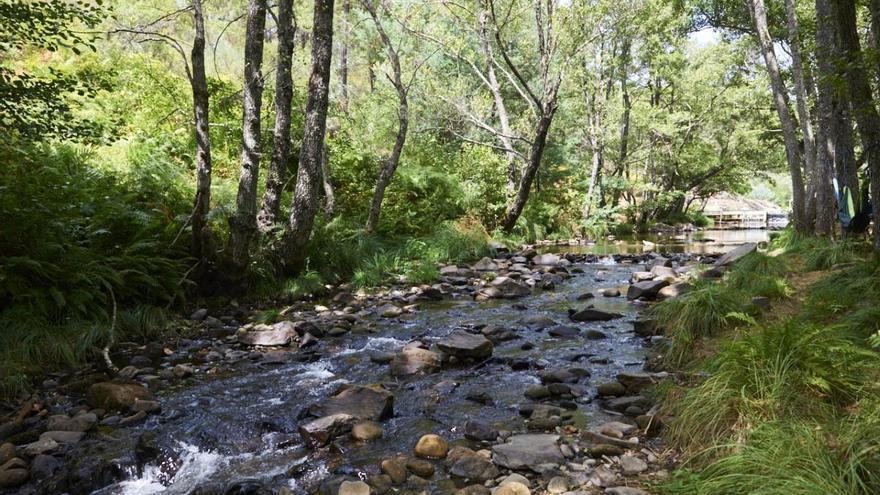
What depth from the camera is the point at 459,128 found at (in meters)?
21.9

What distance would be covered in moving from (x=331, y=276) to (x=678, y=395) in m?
7.62

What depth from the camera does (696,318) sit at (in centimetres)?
579

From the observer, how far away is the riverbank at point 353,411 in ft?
11.6

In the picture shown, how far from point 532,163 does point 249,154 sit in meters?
9.78

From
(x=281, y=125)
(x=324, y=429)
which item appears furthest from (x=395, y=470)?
(x=281, y=125)

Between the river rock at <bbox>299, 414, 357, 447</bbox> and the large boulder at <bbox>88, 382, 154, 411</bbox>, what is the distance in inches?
67.7

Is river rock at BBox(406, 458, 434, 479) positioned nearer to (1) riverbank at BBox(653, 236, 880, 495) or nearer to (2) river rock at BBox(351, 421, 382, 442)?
(2) river rock at BBox(351, 421, 382, 442)

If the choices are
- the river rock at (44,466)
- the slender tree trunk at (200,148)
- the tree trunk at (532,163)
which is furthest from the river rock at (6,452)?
the tree trunk at (532,163)

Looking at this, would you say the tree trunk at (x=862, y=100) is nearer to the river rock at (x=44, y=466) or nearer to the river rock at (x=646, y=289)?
the river rock at (x=646, y=289)

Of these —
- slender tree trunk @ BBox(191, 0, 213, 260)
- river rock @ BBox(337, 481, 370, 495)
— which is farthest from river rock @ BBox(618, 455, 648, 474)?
slender tree trunk @ BBox(191, 0, 213, 260)

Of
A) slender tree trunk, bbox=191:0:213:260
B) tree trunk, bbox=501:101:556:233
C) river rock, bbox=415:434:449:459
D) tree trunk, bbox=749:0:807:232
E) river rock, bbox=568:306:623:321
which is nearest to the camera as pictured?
river rock, bbox=415:434:449:459

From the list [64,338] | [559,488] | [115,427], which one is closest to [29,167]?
[64,338]

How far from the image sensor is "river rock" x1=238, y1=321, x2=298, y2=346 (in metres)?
6.75

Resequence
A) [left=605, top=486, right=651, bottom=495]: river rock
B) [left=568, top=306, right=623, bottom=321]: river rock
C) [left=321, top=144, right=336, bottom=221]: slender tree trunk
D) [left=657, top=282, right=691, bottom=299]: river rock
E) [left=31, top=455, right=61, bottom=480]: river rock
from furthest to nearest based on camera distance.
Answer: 1. [left=321, top=144, right=336, bottom=221]: slender tree trunk
2. [left=657, top=282, right=691, bottom=299]: river rock
3. [left=568, top=306, right=623, bottom=321]: river rock
4. [left=31, top=455, right=61, bottom=480]: river rock
5. [left=605, top=486, right=651, bottom=495]: river rock
